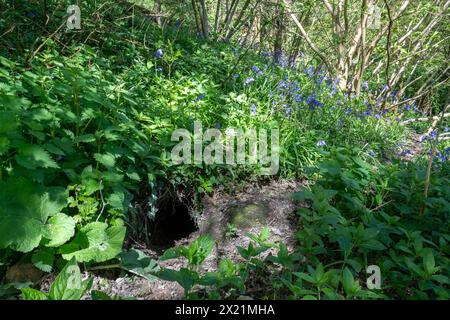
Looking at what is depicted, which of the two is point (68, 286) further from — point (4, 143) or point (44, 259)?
point (4, 143)

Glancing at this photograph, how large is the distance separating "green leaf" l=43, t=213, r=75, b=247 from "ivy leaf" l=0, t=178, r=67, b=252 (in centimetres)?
3

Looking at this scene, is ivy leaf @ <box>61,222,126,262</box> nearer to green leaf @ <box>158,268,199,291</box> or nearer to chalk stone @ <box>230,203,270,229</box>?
green leaf @ <box>158,268,199,291</box>

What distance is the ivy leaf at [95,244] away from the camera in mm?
1843

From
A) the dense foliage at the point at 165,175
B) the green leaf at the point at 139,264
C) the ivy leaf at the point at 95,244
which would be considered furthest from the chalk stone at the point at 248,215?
the ivy leaf at the point at 95,244

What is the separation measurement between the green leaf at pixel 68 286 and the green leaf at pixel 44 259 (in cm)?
29

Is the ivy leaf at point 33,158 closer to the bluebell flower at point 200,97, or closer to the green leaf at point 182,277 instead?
the green leaf at point 182,277

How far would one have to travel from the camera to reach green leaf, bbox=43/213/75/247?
1.79m

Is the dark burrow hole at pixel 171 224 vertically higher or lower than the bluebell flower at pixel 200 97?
lower

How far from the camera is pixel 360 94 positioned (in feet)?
16.3

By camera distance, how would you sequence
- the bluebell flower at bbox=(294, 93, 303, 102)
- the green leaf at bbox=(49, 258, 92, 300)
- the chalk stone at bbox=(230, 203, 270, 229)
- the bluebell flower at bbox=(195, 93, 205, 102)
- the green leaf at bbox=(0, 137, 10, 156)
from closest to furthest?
1. the green leaf at bbox=(49, 258, 92, 300)
2. the green leaf at bbox=(0, 137, 10, 156)
3. the chalk stone at bbox=(230, 203, 270, 229)
4. the bluebell flower at bbox=(195, 93, 205, 102)
5. the bluebell flower at bbox=(294, 93, 303, 102)

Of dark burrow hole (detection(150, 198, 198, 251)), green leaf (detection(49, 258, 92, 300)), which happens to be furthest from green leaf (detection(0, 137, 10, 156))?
dark burrow hole (detection(150, 198, 198, 251))

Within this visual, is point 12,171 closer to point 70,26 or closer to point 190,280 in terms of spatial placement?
point 190,280

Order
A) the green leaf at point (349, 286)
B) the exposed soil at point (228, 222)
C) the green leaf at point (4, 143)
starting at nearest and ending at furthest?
the green leaf at point (349, 286), the green leaf at point (4, 143), the exposed soil at point (228, 222)

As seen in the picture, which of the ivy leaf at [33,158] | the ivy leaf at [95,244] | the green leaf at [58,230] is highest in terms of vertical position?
the ivy leaf at [33,158]
